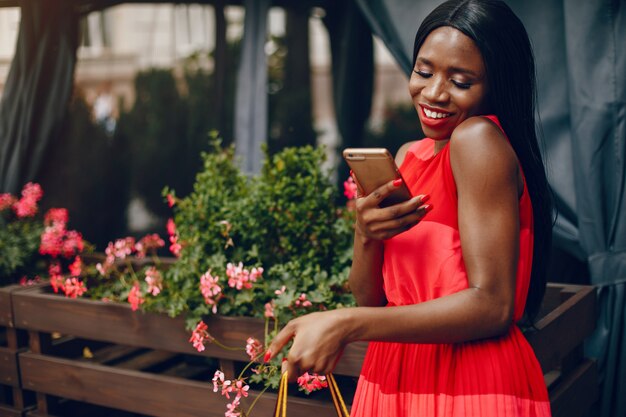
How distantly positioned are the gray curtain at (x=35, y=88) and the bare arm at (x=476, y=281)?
13.1 ft

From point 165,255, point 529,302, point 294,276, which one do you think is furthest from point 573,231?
point 165,255

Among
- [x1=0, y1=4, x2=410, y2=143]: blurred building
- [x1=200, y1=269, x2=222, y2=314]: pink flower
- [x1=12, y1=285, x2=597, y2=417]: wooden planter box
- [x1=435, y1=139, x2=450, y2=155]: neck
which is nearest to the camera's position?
[x1=435, y1=139, x2=450, y2=155]: neck

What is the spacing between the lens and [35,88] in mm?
4711

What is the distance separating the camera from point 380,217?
134cm

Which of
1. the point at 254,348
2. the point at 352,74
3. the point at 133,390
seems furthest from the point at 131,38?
the point at 254,348

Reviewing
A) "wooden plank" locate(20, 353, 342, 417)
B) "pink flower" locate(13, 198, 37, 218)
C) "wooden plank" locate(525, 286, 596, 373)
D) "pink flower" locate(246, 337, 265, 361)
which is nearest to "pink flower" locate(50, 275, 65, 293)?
"wooden plank" locate(20, 353, 342, 417)

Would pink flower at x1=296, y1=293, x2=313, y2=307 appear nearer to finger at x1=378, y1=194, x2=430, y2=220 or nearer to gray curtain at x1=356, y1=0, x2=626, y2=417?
finger at x1=378, y1=194, x2=430, y2=220

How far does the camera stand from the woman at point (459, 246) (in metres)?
1.21

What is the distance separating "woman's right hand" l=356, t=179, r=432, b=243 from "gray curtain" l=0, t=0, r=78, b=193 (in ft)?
12.5

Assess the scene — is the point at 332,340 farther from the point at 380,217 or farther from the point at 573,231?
the point at 573,231

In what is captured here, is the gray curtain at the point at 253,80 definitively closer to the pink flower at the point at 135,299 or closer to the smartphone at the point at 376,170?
the pink flower at the point at 135,299

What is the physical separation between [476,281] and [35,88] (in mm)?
4224

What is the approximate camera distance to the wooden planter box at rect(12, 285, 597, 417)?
234 centimetres

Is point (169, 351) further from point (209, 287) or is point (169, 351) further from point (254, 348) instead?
point (254, 348)
